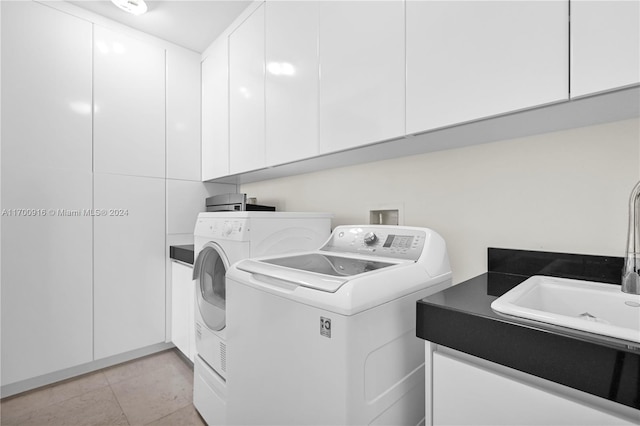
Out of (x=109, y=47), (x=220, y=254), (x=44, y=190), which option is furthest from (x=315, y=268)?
(x=109, y=47)

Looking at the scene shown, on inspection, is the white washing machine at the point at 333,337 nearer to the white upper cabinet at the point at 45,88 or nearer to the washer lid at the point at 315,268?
the washer lid at the point at 315,268

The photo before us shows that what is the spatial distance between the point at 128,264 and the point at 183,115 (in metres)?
1.35

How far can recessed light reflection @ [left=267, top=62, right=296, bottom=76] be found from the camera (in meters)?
1.68

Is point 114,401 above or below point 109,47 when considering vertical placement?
below

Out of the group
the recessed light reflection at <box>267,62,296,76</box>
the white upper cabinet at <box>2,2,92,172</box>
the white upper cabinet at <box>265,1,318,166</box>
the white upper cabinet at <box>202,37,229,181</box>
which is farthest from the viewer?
the white upper cabinet at <box>202,37,229,181</box>

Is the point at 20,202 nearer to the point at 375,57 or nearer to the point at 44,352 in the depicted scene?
the point at 44,352

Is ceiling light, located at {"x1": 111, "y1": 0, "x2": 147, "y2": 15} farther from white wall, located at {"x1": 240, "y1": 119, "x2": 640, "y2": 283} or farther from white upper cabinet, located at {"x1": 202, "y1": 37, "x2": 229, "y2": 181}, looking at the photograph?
white wall, located at {"x1": 240, "y1": 119, "x2": 640, "y2": 283}

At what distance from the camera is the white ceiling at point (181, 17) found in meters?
2.05

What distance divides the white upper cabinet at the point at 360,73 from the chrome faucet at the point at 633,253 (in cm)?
73

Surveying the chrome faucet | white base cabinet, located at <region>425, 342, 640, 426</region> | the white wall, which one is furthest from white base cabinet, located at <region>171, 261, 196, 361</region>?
the chrome faucet

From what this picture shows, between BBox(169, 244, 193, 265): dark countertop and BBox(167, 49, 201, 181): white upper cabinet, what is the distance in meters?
0.64

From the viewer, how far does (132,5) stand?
78.0 inches

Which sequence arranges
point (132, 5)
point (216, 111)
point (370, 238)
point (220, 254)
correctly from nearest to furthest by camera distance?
1. point (370, 238)
2. point (220, 254)
3. point (132, 5)
4. point (216, 111)

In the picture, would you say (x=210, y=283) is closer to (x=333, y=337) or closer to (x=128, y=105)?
(x=333, y=337)
